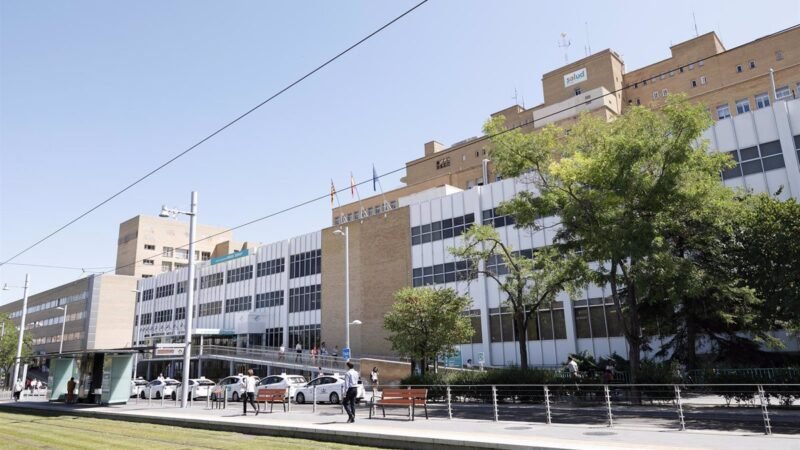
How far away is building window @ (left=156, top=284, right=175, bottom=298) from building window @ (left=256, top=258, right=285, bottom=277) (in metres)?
19.2

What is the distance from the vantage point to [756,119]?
101 feet

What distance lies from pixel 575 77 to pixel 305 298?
44388mm

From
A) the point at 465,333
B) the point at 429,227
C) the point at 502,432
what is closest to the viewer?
the point at 502,432

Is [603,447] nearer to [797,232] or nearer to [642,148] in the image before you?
[642,148]

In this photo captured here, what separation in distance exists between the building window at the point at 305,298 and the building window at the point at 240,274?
26.4 feet

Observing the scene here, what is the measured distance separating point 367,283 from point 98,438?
110 ft

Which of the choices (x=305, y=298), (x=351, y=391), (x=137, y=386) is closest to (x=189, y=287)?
(x=351, y=391)

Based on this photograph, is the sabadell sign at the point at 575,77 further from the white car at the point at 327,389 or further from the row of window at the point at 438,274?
the white car at the point at 327,389

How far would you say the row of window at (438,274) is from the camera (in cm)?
4144

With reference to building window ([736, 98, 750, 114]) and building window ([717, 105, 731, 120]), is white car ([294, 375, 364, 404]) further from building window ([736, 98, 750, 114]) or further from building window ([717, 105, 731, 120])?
building window ([736, 98, 750, 114])

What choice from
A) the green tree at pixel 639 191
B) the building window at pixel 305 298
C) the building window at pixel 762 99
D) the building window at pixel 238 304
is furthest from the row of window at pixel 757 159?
the building window at pixel 238 304

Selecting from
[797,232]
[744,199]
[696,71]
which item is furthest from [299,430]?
[696,71]

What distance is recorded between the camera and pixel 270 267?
59.2 meters

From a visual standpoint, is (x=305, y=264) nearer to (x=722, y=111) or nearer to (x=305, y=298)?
(x=305, y=298)
